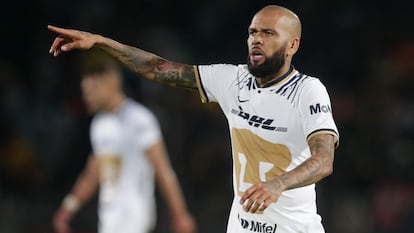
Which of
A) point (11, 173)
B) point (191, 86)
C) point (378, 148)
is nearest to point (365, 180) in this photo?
point (378, 148)

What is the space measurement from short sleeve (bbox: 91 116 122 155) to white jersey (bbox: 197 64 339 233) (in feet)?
9.47

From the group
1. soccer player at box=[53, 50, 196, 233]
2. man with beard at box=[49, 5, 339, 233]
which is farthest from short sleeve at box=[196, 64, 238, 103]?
soccer player at box=[53, 50, 196, 233]

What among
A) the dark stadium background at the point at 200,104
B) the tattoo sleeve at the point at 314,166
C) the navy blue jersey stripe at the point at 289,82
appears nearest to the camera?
the tattoo sleeve at the point at 314,166

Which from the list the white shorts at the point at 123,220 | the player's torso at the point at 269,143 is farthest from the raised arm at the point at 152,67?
the white shorts at the point at 123,220

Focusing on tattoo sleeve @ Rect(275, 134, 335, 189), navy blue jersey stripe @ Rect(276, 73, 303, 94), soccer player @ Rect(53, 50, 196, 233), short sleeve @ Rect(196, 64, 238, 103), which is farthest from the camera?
soccer player @ Rect(53, 50, 196, 233)

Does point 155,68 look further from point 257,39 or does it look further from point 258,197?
point 258,197

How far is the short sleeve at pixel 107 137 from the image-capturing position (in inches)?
365

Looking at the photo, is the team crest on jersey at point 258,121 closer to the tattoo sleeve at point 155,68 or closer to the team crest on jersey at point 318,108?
the team crest on jersey at point 318,108

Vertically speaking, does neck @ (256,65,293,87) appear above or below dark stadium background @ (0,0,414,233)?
above

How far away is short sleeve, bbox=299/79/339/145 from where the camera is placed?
5.91 m

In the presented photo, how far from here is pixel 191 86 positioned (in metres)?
6.74

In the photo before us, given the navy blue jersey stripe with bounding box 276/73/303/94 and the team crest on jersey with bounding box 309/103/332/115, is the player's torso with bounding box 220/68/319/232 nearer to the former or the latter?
the navy blue jersey stripe with bounding box 276/73/303/94

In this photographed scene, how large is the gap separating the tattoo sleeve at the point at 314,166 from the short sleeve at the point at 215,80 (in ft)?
3.04

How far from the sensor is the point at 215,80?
6.65 metres
